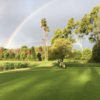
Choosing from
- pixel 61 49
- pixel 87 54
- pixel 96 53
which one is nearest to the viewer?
pixel 61 49

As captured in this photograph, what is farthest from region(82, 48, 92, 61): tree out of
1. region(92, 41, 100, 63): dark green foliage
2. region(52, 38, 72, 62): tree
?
region(52, 38, 72, 62): tree

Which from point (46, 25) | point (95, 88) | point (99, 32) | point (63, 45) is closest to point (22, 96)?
point (95, 88)

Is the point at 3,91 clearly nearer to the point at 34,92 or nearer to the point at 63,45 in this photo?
the point at 34,92

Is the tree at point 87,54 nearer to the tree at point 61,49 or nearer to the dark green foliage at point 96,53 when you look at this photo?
the dark green foliage at point 96,53

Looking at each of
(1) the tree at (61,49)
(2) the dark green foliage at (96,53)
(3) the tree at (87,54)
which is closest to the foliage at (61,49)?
(1) the tree at (61,49)

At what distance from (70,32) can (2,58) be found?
80.2ft

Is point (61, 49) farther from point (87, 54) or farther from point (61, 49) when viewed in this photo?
point (87, 54)

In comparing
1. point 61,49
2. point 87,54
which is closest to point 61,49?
point 61,49

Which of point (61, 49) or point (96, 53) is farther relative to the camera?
point (96, 53)

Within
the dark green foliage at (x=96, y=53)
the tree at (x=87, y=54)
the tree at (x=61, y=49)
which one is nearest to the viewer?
the tree at (x=61, y=49)

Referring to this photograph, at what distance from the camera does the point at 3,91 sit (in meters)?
18.3

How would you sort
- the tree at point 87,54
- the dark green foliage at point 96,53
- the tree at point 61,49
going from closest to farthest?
1. the tree at point 61,49
2. the dark green foliage at point 96,53
3. the tree at point 87,54

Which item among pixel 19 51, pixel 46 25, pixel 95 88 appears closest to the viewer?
pixel 95 88

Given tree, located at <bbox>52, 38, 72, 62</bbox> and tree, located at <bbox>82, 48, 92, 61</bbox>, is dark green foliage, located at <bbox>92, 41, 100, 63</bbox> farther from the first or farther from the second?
tree, located at <bbox>52, 38, 72, 62</bbox>
